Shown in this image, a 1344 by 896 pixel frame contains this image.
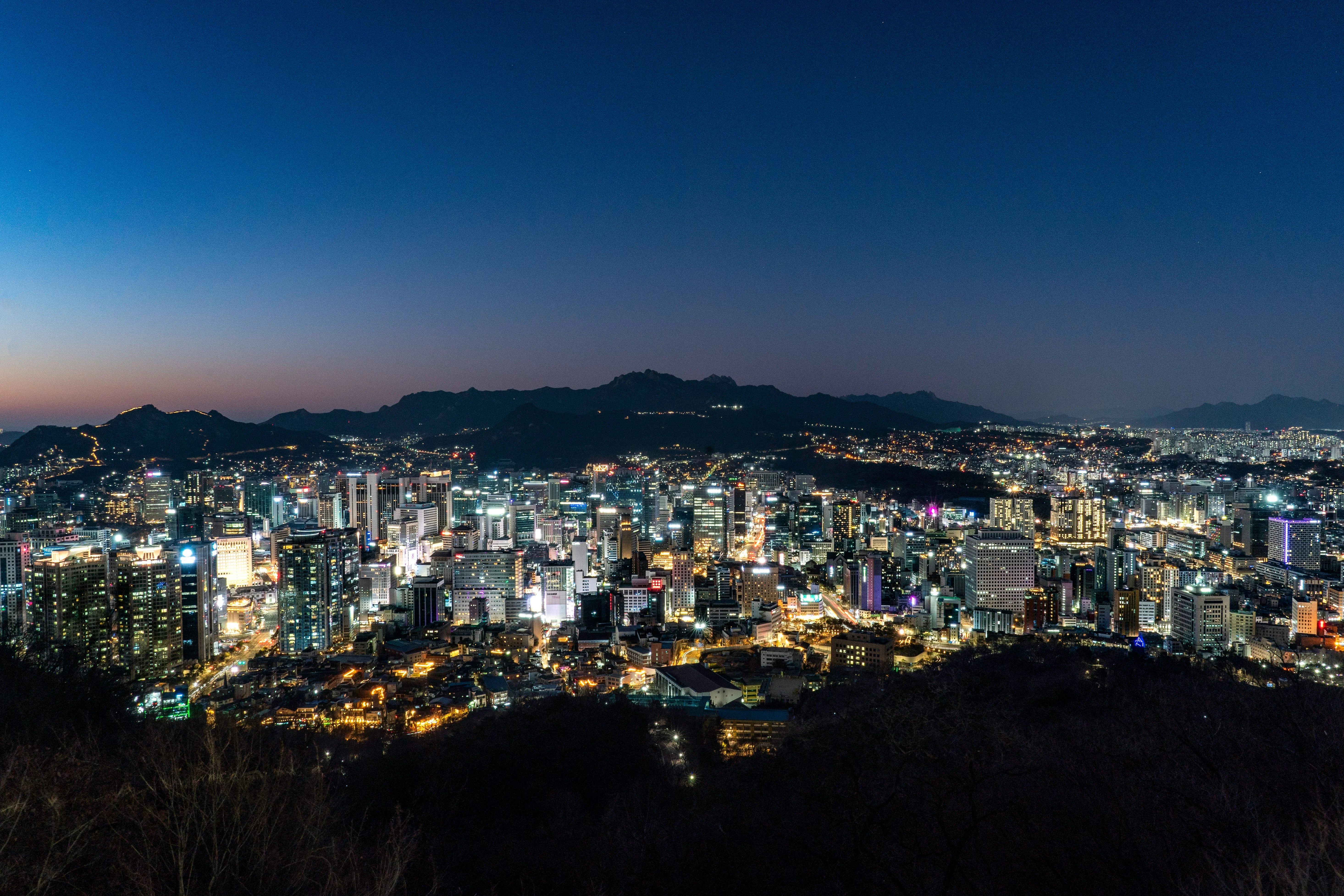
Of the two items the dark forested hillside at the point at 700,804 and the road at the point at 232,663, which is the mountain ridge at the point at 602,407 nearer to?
the road at the point at 232,663

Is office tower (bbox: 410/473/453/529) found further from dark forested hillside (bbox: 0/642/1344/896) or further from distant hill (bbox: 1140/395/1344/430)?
distant hill (bbox: 1140/395/1344/430)

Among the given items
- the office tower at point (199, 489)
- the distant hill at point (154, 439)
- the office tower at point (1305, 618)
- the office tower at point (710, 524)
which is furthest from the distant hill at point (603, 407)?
the office tower at point (1305, 618)

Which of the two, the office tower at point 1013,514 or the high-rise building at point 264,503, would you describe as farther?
the high-rise building at point 264,503

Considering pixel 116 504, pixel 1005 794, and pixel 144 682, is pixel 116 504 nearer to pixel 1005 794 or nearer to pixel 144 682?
pixel 144 682

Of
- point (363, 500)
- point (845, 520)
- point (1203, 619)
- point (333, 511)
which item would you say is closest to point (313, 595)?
point (363, 500)

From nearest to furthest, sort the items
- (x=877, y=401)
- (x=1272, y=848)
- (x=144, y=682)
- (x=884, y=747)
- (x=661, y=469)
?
(x=1272, y=848) < (x=884, y=747) < (x=144, y=682) < (x=661, y=469) < (x=877, y=401)

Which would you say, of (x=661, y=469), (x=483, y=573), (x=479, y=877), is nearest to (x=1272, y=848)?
(x=479, y=877)
